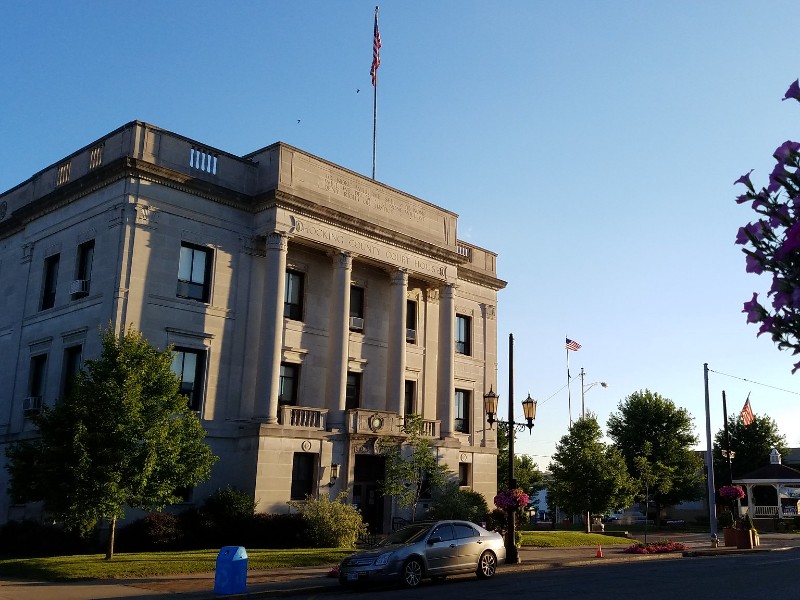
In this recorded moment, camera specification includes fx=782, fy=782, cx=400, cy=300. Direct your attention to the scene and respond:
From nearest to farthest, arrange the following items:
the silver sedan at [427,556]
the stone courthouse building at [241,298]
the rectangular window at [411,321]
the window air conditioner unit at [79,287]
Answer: the silver sedan at [427,556]
the stone courthouse building at [241,298]
the window air conditioner unit at [79,287]
the rectangular window at [411,321]

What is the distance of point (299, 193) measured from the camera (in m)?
33.9

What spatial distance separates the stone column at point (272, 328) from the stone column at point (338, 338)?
2.54m

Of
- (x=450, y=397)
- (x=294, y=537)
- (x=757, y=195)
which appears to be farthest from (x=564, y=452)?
(x=757, y=195)

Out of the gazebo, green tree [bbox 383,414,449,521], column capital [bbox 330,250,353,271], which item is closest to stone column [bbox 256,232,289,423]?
column capital [bbox 330,250,353,271]

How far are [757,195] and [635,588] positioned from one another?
14870 millimetres

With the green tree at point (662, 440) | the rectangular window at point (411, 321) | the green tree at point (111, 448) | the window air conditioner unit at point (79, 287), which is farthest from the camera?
the green tree at point (662, 440)

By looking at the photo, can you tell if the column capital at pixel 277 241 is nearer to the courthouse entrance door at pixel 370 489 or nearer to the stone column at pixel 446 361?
the courthouse entrance door at pixel 370 489

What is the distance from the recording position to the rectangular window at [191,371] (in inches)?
1204

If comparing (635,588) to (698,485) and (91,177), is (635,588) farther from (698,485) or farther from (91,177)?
(698,485)

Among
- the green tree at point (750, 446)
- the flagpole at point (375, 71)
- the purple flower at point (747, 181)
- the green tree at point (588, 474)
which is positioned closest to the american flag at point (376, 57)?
the flagpole at point (375, 71)

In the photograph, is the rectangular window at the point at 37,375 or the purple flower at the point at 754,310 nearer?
the purple flower at the point at 754,310

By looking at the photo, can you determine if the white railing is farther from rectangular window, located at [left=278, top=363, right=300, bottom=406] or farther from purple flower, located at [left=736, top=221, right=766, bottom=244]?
purple flower, located at [left=736, top=221, right=766, bottom=244]

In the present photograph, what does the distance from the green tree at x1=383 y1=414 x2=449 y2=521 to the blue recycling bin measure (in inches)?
633

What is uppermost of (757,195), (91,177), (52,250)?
(91,177)
